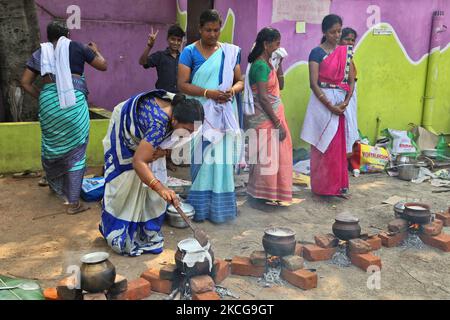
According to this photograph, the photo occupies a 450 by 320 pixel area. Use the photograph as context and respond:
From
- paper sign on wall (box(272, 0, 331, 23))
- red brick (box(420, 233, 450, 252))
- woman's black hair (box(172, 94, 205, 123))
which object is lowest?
red brick (box(420, 233, 450, 252))

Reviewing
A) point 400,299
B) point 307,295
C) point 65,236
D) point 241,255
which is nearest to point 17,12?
point 65,236

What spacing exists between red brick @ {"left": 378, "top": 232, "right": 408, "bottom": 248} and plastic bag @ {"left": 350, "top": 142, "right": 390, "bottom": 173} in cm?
256

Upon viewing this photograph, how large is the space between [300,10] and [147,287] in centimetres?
463

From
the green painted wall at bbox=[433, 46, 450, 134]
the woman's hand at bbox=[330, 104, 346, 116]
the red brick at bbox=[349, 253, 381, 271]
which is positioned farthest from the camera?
the green painted wall at bbox=[433, 46, 450, 134]

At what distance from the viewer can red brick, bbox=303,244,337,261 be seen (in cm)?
372

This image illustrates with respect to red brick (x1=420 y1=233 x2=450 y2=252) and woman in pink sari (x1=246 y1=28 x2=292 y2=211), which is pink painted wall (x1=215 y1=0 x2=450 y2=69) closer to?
woman in pink sari (x1=246 y1=28 x2=292 y2=211)

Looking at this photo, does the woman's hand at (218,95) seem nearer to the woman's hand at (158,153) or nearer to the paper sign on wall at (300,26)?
the woman's hand at (158,153)

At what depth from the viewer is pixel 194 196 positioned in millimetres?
4586

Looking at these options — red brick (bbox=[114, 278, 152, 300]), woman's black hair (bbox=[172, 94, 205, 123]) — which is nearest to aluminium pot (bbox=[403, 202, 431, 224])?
woman's black hair (bbox=[172, 94, 205, 123])

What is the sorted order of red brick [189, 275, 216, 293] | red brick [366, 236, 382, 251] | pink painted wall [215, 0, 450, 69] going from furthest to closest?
pink painted wall [215, 0, 450, 69] → red brick [366, 236, 382, 251] → red brick [189, 275, 216, 293]

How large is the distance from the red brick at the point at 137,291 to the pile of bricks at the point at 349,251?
1.35 metres

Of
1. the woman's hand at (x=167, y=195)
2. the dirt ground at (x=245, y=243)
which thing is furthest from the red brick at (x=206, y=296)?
the woman's hand at (x=167, y=195)

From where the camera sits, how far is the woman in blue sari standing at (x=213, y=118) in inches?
173

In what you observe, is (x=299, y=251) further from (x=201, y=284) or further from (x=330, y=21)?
(x=330, y=21)
